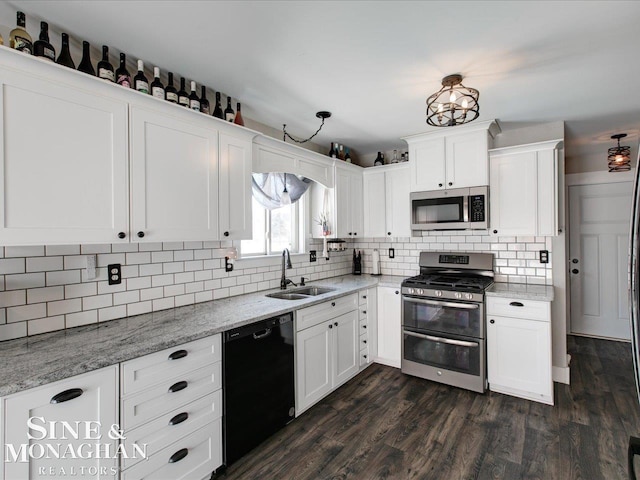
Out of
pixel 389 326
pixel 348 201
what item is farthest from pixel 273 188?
pixel 389 326

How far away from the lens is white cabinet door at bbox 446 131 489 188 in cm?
313

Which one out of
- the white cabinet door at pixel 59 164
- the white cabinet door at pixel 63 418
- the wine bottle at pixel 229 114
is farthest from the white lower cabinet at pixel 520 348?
the white cabinet door at pixel 59 164

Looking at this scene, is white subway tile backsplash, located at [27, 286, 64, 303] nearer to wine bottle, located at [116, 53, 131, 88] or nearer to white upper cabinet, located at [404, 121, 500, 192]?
wine bottle, located at [116, 53, 131, 88]

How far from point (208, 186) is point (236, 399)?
54.7 inches

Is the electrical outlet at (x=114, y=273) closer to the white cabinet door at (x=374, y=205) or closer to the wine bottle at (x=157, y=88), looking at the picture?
the wine bottle at (x=157, y=88)

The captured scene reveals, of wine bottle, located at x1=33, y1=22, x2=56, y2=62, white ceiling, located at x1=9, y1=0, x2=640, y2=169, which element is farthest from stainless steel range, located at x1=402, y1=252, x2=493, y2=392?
wine bottle, located at x1=33, y1=22, x2=56, y2=62

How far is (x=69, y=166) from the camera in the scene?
154cm

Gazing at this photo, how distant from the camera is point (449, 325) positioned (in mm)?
3037

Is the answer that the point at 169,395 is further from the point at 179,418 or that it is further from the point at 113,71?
Answer: the point at 113,71

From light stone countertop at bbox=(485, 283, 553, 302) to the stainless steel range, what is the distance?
0.08 metres

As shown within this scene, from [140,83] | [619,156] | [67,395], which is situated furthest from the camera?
[619,156]

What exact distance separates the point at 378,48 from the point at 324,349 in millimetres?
2267

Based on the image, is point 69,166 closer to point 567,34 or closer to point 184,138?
point 184,138

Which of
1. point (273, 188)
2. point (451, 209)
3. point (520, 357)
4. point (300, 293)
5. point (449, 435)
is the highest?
→ point (273, 188)
